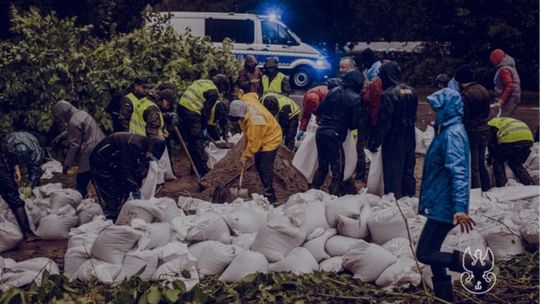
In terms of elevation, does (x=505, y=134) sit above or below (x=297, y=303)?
above

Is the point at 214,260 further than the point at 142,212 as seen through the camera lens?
No

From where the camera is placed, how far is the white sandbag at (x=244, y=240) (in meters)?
7.89

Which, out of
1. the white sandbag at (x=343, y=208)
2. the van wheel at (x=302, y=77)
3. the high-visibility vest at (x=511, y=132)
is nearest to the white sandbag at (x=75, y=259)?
the white sandbag at (x=343, y=208)

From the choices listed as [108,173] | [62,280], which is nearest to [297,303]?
[62,280]

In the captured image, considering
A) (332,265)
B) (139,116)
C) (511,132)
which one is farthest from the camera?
(139,116)

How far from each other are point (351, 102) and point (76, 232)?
10.8ft

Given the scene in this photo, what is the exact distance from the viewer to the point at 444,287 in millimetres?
6586

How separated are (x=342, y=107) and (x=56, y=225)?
3.08m

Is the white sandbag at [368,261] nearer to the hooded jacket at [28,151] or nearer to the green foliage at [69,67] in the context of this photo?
the hooded jacket at [28,151]

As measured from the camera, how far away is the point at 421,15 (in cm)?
2117

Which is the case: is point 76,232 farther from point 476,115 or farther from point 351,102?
point 476,115

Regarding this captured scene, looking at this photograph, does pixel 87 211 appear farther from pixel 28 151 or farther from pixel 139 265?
pixel 139 265

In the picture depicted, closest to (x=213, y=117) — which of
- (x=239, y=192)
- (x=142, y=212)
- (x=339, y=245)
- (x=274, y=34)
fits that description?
(x=239, y=192)

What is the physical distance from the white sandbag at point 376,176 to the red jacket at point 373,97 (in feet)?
3.29
